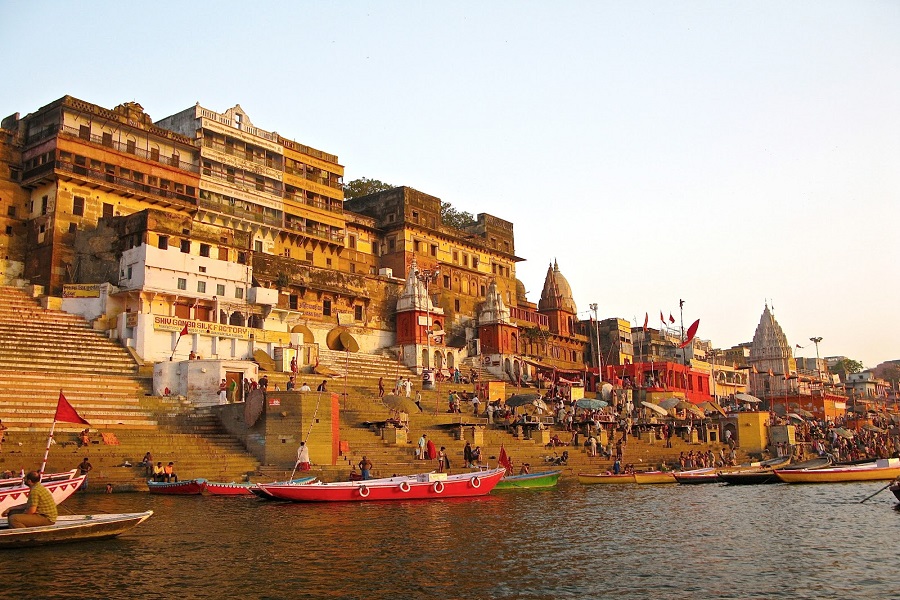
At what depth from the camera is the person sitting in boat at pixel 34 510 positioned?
563 inches

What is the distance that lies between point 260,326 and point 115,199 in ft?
31.6

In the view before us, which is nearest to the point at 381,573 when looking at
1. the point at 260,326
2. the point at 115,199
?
the point at 260,326

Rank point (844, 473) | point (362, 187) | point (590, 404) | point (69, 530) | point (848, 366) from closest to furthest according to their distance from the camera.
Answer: point (69, 530) → point (844, 473) → point (590, 404) → point (362, 187) → point (848, 366)

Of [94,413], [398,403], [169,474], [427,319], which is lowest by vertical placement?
[169,474]

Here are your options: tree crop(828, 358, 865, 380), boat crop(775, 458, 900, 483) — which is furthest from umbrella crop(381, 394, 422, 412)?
tree crop(828, 358, 865, 380)

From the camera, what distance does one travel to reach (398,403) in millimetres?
34250

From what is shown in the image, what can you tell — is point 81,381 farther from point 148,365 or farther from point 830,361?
point 830,361

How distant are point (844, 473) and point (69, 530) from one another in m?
26.9

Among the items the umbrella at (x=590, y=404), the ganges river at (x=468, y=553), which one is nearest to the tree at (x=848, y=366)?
the umbrella at (x=590, y=404)

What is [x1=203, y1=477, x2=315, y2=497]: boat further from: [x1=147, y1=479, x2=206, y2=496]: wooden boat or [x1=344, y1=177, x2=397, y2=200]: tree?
[x1=344, y1=177, x2=397, y2=200]: tree

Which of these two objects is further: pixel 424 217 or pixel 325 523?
pixel 424 217

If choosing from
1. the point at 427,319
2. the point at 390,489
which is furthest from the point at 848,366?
the point at 390,489

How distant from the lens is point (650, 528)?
18797 mm

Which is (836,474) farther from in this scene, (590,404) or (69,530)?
(69,530)
